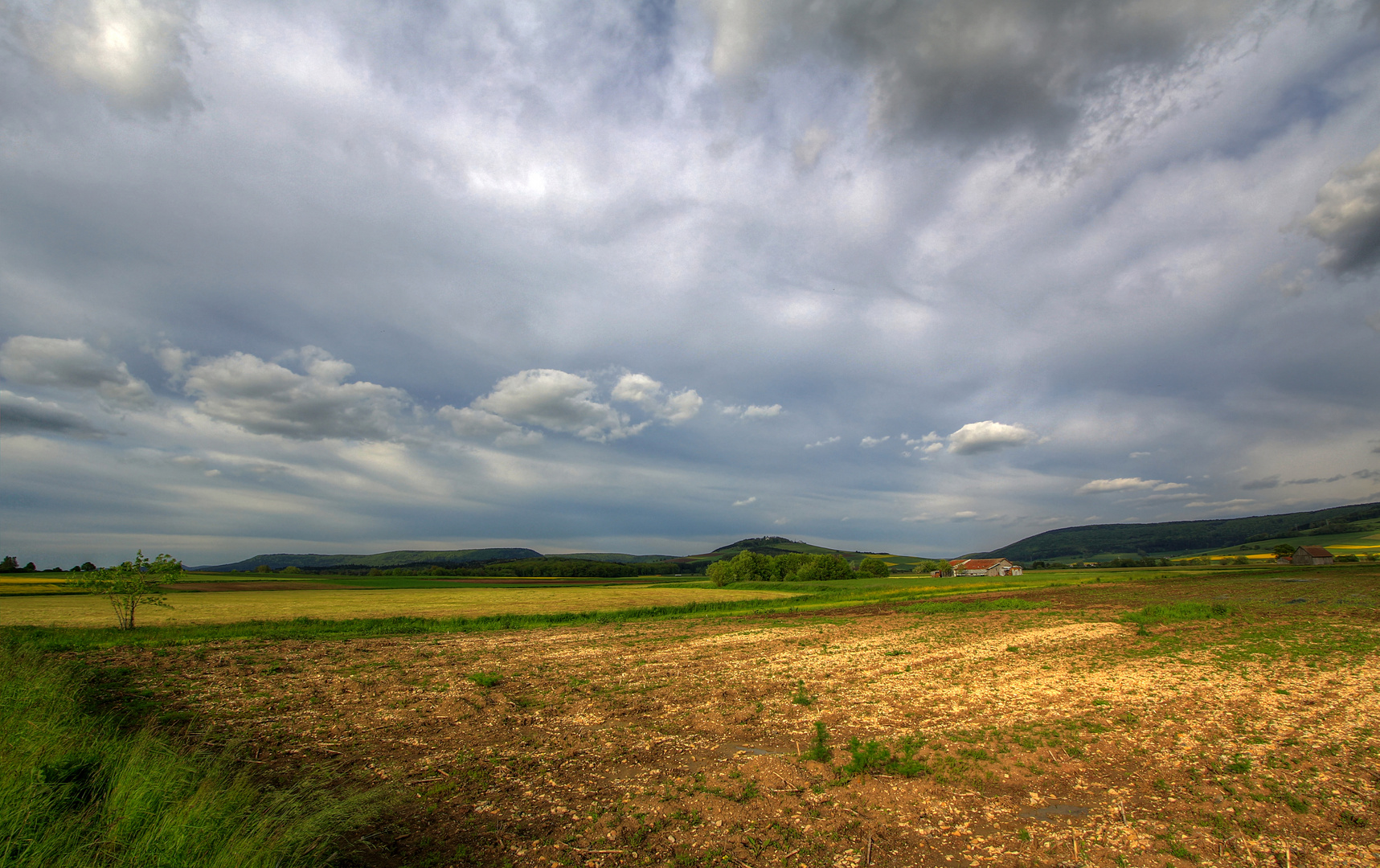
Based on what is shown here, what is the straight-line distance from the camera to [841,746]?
11312mm

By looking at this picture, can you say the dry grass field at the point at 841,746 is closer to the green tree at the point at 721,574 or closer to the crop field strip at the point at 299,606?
the crop field strip at the point at 299,606

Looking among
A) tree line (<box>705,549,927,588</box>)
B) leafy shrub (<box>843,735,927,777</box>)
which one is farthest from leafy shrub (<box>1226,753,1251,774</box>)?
tree line (<box>705,549,927,588</box>)

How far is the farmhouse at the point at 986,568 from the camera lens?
13762 centimetres

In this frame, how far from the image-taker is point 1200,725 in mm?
11711

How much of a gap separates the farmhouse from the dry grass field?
126080 millimetres

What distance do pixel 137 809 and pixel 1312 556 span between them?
573ft

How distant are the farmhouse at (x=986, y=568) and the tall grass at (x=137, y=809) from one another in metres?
150

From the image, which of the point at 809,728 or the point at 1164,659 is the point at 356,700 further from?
the point at 1164,659

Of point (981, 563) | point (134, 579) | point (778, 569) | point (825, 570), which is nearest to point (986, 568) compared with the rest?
point (981, 563)

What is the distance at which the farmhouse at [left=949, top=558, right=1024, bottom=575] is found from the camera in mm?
137625

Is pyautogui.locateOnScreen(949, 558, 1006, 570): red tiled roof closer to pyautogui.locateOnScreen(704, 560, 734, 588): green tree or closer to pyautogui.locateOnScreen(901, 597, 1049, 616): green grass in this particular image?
pyautogui.locateOnScreen(704, 560, 734, 588): green tree

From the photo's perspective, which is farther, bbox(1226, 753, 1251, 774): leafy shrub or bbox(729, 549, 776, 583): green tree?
bbox(729, 549, 776, 583): green tree

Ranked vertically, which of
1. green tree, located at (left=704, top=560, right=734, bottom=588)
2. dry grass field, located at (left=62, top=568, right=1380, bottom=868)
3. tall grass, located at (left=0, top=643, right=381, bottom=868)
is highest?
tall grass, located at (left=0, top=643, right=381, bottom=868)

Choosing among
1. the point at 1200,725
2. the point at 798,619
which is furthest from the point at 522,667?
the point at 798,619
